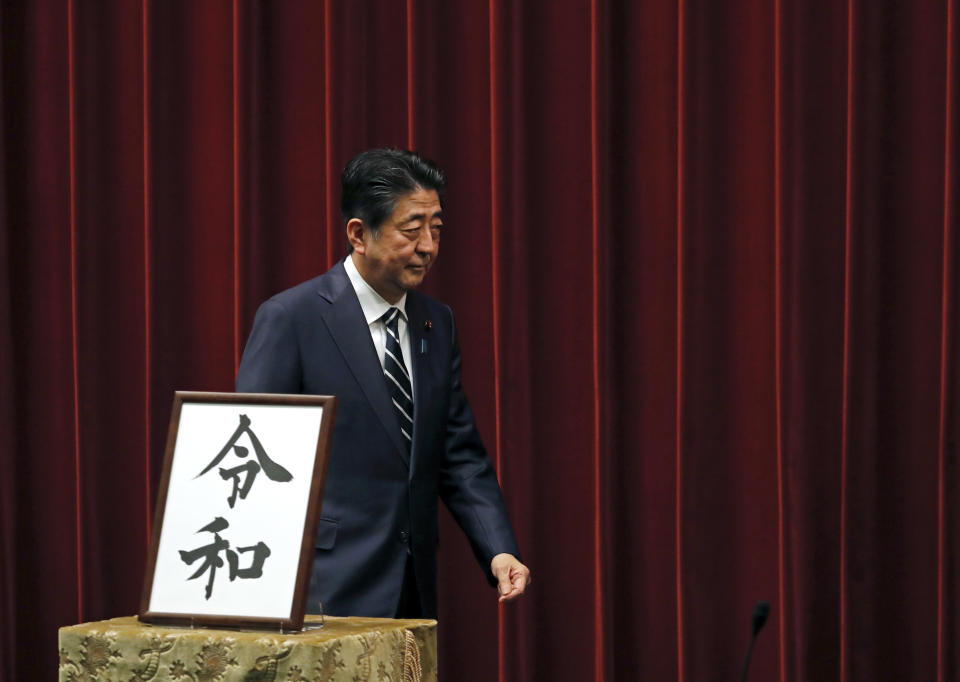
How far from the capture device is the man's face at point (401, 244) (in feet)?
6.40

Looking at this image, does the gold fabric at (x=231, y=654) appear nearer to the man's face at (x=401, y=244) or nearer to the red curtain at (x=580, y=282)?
the man's face at (x=401, y=244)

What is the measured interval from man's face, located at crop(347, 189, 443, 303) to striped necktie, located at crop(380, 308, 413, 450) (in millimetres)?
64

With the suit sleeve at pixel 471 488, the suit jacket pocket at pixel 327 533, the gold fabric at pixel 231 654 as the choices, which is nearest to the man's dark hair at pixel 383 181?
the suit sleeve at pixel 471 488

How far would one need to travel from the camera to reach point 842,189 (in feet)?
8.93

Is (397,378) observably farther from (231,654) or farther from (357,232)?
(231,654)

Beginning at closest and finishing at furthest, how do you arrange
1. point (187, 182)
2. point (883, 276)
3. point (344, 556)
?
1. point (344, 556)
2. point (883, 276)
3. point (187, 182)

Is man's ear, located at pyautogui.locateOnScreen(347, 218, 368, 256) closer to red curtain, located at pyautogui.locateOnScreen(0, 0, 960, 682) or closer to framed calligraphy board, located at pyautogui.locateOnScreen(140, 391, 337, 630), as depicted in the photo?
framed calligraphy board, located at pyautogui.locateOnScreen(140, 391, 337, 630)

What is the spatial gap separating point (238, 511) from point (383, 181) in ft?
2.51

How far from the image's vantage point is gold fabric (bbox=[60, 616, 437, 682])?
1249 millimetres

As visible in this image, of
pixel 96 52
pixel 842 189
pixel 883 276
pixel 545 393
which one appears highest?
pixel 96 52

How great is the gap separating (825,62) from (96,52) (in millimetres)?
1715

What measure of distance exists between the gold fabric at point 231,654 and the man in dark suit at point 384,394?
0.48 metres

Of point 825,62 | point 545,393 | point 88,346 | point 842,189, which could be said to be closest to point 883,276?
point 842,189

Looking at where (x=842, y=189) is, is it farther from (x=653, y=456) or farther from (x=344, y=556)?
(x=344, y=556)
